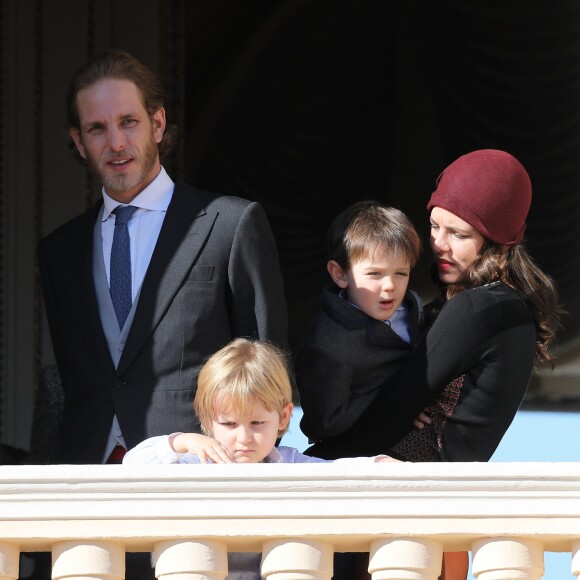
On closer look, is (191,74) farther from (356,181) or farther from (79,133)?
(79,133)

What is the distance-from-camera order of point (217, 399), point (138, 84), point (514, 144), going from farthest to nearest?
point (514, 144) → point (138, 84) → point (217, 399)

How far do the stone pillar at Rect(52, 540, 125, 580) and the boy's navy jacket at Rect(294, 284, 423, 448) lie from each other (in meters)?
0.71

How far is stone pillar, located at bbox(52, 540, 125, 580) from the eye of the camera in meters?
2.45

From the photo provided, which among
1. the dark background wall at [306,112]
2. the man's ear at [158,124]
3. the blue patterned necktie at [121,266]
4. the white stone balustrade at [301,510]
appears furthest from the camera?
the dark background wall at [306,112]

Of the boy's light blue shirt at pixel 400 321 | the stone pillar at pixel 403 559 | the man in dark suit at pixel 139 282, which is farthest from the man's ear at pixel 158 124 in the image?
the stone pillar at pixel 403 559

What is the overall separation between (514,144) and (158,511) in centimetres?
292

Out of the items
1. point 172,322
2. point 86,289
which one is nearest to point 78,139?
point 86,289

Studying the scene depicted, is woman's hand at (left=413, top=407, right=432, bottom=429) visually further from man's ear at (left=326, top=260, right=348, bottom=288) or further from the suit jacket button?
the suit jacket button

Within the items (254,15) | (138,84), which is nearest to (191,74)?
(254,15)

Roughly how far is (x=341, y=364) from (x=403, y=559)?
0.70 metres

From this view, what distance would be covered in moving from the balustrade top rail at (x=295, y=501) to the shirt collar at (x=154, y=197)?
3.71ft

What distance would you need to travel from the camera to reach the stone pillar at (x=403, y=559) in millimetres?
2439

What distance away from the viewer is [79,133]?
11.6ft

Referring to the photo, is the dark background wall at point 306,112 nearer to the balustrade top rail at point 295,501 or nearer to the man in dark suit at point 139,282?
the man in dark suit at point 139,282
